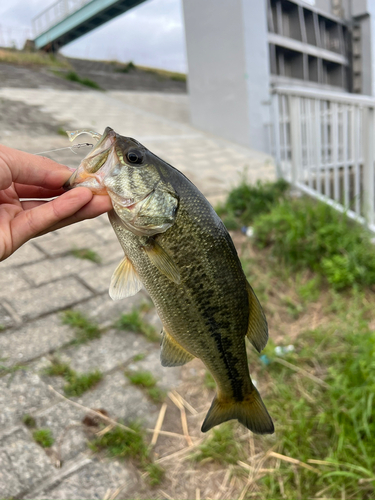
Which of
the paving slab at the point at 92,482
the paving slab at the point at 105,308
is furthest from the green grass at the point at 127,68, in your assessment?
the paving slab at the point at 92,482

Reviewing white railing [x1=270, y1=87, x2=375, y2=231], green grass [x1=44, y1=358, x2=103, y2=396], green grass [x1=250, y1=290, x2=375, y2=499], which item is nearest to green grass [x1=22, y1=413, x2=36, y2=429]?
green grass [x1=44, y1=358, x2=103, y2=396]

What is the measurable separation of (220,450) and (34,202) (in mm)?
1800

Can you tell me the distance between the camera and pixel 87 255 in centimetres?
411

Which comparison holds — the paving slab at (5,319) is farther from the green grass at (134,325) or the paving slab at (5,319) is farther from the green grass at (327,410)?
the green grass at (327,410)

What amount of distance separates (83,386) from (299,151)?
399 cm

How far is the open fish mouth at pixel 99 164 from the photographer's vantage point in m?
1.07

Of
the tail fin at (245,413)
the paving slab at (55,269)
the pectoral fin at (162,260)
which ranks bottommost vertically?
the paving slab at (55,269)

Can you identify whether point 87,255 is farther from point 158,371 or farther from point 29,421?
point 29,421

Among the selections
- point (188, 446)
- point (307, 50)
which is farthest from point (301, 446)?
point (307, 50)

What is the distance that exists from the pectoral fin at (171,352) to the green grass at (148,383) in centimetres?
169

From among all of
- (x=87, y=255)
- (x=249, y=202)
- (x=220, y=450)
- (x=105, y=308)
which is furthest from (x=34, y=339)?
(x=249, y=202)

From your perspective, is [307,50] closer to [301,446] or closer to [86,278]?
[86,278]

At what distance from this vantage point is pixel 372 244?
402 cm

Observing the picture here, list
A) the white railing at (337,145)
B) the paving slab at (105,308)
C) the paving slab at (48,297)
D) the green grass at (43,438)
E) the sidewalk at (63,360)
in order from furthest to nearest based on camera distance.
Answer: the white railing at (337,145) → the paving slab at (105,308) → the paving slab at (48,297) → the green grass at (43,438) → the sidewalk at (63,360)
